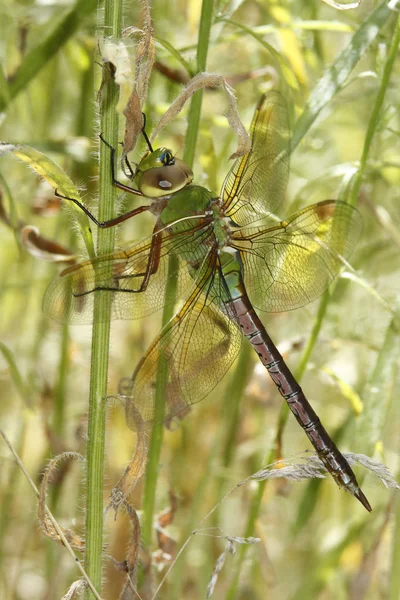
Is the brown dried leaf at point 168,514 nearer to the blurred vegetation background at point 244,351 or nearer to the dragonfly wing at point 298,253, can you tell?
the blurred vegetation background at point 244,351

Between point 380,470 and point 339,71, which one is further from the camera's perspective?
point 339,71

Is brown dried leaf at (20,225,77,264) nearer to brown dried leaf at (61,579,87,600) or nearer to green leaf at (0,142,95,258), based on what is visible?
green leaf at (0,142,95,258)

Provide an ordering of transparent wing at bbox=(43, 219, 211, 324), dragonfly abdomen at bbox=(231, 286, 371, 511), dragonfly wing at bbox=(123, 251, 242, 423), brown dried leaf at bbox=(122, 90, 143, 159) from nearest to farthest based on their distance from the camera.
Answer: brown dried leaf at bbox=(122, 90, 143, 159)
transparent wing at bbox=(43, 219, 211, 324)
dragonfly wing at bbox=(123, 251, 242, 423)
dragonfly abdomen at bbox=(231, 286, 371, 511)

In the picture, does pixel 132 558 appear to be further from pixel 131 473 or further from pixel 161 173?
pixel 161 173

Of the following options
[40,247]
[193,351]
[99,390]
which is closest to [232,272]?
[193,351]

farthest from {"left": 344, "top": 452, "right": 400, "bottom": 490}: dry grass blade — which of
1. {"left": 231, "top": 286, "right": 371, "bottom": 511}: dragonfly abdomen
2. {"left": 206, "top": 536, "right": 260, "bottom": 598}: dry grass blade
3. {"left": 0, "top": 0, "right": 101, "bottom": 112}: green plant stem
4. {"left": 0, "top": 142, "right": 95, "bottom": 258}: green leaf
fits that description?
{"left": 0, "top": 0, "right": 101, "bottom": 112}: green plant stem

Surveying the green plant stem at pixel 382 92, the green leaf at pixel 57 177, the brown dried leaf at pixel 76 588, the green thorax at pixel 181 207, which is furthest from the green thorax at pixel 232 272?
the brown dried leaf at pixel 76 588

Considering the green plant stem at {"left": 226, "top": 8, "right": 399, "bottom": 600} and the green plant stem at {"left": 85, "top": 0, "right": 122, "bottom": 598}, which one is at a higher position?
the green plant stem at {"left": 226, "top": 8, "right": 399, "bottom": 600}
